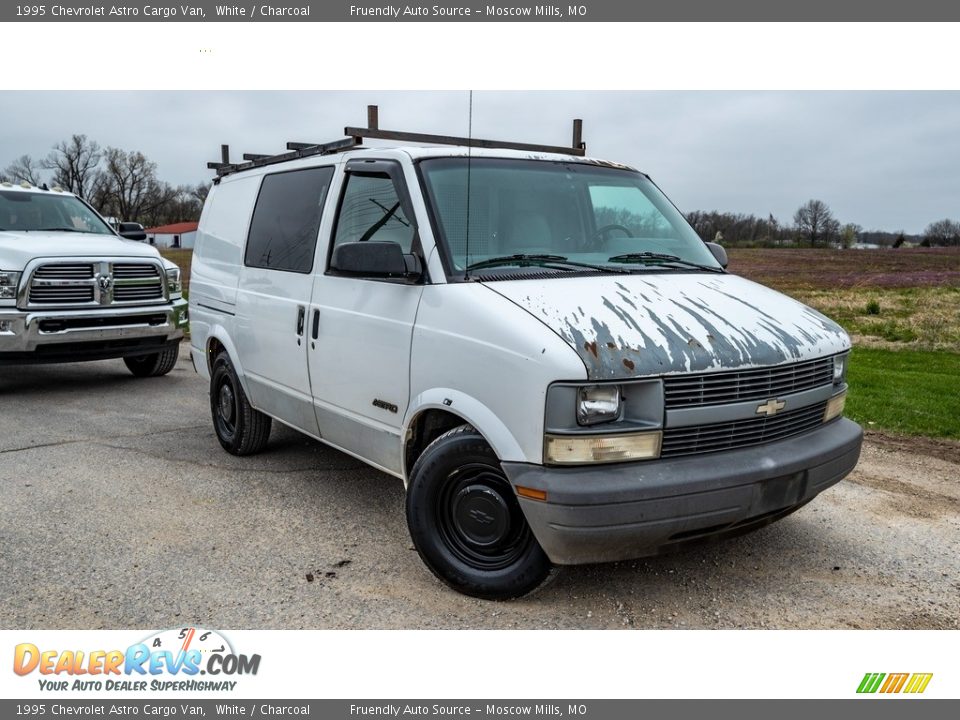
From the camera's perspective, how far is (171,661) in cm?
320

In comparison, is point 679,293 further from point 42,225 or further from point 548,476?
point 42,225

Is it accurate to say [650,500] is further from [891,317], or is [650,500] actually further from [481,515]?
[891,317]

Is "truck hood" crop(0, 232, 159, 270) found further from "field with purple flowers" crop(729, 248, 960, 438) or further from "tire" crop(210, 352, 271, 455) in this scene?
"field with purple flowers" crop(729, 248, 960, 438)

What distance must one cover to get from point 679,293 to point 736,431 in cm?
72

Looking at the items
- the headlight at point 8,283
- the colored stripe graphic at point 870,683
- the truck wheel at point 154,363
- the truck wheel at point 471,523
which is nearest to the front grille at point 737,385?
the truck wheel at point 471,523

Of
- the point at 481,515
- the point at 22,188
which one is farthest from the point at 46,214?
the point at 481,515

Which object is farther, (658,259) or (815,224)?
(815,224)

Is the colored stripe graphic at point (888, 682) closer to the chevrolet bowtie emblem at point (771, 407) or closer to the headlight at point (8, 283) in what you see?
the chevrolet bowtie emblem at point (771, 407)

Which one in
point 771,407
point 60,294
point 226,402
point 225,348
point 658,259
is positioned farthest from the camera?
point 60,294

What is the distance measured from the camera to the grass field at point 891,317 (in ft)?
24.9

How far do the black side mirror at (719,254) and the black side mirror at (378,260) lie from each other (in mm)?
1964

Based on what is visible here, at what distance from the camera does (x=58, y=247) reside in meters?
8.52

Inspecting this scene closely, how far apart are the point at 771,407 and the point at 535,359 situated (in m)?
1.13

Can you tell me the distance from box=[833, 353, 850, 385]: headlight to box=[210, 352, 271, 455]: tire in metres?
3.78
